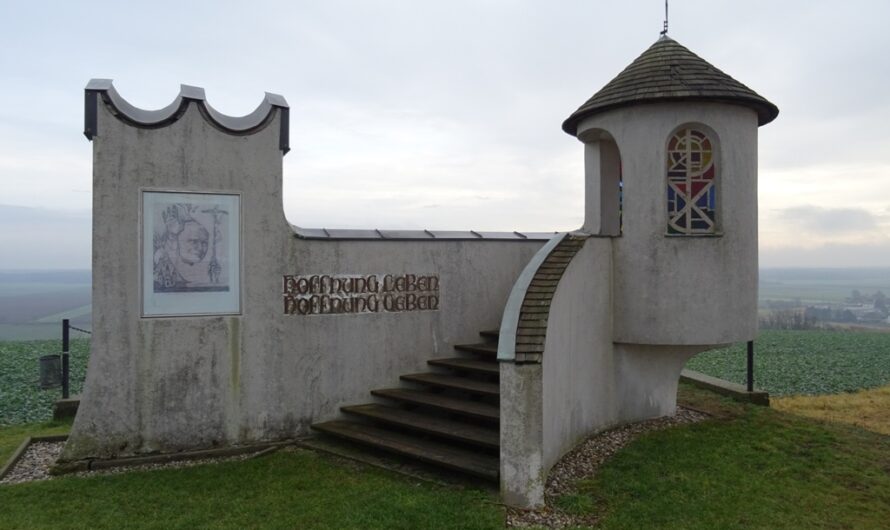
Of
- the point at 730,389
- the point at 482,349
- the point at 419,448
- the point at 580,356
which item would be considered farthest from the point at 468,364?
the point at 730,389

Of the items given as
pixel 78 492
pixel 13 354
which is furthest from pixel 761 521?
pixel 13 354

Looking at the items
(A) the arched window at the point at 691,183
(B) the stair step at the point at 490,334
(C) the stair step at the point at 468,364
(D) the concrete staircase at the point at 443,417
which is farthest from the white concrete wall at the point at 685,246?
(D) the concrete staircase at the point at 443,417

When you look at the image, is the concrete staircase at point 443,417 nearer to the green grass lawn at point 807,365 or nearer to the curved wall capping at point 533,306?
the curved wall capping at point 533,306

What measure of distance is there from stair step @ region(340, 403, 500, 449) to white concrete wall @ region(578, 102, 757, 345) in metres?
3.13

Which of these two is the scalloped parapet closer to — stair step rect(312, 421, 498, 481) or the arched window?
stair step rect(312, 421, 498, 481)

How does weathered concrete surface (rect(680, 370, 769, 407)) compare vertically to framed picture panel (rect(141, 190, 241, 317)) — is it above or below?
below

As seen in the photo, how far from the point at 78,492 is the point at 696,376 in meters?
11.3

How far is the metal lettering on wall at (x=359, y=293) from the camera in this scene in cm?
773

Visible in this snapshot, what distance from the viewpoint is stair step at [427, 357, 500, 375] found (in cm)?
775

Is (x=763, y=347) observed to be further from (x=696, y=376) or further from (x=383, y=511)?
(x=383, y=511)

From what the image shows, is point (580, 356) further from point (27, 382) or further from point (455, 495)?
point (27, 382)

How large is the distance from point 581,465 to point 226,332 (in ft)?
15.8

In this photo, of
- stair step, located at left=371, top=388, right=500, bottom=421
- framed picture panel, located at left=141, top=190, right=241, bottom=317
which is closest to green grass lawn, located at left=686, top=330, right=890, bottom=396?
stair step, located at left=371, top=388, right=500, bottom=421

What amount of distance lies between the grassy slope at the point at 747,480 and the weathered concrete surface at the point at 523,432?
58cm
